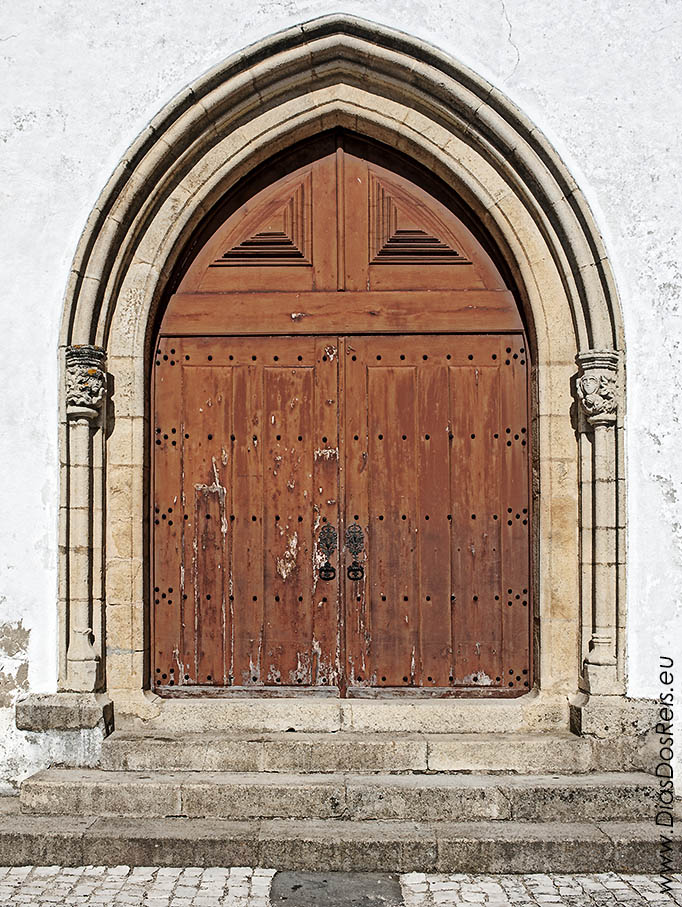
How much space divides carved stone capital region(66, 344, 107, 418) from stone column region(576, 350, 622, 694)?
2390 mm

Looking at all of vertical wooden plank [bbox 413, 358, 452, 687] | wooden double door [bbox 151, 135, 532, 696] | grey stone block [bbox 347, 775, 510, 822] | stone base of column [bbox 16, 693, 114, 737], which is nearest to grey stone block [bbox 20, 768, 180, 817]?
stone base of column [bbox 16, 693, 114, 737]

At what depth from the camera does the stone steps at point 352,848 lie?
12.8ft

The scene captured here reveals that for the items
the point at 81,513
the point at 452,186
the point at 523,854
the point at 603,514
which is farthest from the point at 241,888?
the point at 452,186

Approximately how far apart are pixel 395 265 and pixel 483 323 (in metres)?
0.56

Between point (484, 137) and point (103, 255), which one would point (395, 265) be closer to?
point (484, 137)

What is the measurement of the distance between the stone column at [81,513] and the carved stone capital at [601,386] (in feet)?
7.89

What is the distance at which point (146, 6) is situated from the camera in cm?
471

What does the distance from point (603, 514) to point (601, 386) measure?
626 millimetres

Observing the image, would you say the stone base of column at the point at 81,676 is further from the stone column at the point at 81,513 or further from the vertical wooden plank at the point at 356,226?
the vertical wooden plank at the point at 356,226

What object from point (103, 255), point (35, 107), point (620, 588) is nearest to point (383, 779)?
point (620, 588)

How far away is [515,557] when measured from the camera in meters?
4.86

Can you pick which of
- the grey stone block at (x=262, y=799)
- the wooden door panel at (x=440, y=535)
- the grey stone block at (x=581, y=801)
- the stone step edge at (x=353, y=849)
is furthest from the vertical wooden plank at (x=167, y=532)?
the grey stone block at (x=581, y=801)

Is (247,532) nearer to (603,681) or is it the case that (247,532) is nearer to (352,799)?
(352,799)

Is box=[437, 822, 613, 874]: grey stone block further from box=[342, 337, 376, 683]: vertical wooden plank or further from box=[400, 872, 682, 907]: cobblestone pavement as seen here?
box=[342, 337, 376, 683]: vertical wooden plank
